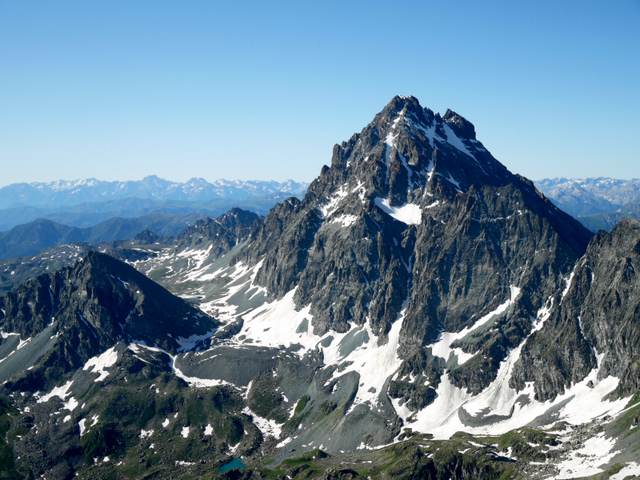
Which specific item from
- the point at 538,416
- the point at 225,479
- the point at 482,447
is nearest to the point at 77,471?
the point at 225,479

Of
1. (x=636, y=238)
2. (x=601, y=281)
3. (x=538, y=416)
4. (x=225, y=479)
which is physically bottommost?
(x=225, y=479)

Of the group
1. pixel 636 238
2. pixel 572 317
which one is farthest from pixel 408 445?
pixel 636 238

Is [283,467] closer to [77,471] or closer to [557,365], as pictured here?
[77,471]

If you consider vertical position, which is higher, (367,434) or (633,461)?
(633,461)

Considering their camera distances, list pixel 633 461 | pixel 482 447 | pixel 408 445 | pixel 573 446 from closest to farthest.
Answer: pixel 633 461 → pixel 573 446 → pixel 482 447 → pixel 408 445

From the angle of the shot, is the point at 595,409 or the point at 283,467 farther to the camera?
the point at 283,467

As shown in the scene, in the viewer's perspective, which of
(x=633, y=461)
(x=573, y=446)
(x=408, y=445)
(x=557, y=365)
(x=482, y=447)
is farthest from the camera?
(x=557, y=365)
